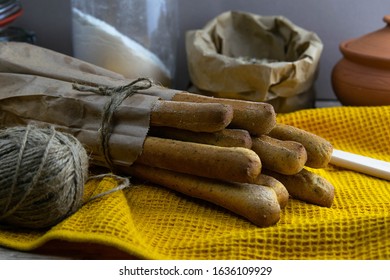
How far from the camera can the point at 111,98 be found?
74 cm

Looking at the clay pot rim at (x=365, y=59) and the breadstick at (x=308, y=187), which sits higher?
the clay pot rim at (x=365, y=59)

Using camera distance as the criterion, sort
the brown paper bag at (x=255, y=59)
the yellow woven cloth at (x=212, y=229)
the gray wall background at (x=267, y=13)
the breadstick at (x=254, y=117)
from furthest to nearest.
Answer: the gray wall background at (x=267, y=13)
the brown paper bag at (x=255, y=59)
the breadstick at (x=254, y=117)
the yellow woven cloth at (x=212, y=229)

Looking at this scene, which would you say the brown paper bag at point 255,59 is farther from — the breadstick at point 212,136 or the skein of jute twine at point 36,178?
the skein of jute twine at point 36,178

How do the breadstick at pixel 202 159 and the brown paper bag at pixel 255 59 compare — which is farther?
the brown paper bag at pixel 255 59

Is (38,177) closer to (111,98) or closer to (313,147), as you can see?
(111,98)

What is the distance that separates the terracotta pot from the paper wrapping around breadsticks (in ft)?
1.35

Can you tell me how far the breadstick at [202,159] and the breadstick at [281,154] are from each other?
0.04 m

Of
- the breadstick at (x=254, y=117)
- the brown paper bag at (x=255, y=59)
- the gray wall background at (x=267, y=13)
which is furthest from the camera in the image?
the gray wall background at (x=267, y=13)

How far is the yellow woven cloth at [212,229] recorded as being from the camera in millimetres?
595

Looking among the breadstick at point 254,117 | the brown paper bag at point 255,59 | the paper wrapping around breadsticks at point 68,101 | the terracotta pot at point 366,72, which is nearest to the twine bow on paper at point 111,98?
the paper wrapping around breadsticks at point 68,101

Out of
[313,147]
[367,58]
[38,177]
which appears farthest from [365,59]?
[38,177]

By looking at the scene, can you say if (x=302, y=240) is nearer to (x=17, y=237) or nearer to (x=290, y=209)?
(x=290, y=209)

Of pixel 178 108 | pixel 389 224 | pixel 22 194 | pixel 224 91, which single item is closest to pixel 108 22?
pixel 224 91

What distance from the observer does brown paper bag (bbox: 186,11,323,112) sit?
980 mm
